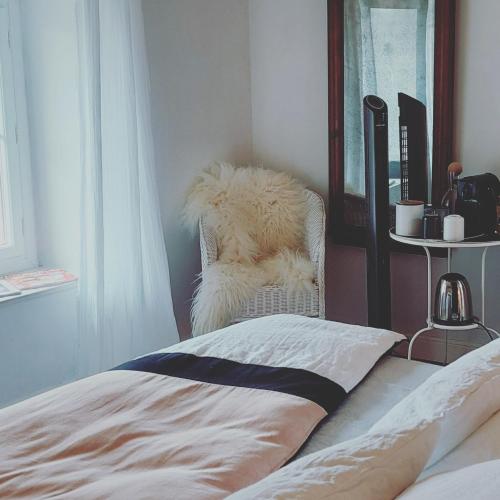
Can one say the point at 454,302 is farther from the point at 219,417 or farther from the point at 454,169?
the point at 219,417

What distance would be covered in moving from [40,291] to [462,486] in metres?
2.36

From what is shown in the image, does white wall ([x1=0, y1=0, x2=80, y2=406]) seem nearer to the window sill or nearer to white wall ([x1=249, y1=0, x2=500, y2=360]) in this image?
the window sill

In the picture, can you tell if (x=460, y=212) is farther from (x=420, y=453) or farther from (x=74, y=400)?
(x=420, y=453)

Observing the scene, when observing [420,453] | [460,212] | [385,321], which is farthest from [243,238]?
[420,453]

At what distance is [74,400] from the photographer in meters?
1.46

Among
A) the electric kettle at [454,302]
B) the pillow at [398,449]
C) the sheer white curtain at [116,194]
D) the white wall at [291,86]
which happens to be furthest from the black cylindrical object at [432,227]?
the pillow at [398,449]

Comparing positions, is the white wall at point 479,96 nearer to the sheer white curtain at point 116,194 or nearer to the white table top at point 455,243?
the white table top at point 455,243

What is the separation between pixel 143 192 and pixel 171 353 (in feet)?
5.00

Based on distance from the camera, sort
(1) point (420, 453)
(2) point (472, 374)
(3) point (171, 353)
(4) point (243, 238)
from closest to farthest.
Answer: (1) point (420, 453)
(2) point (472, 374)
(3) point (171, 353)
(4) point (243, 238)

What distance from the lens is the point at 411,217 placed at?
9.75ft

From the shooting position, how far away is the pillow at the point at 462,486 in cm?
76

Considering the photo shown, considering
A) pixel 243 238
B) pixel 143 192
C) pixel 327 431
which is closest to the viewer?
pixel 327 431

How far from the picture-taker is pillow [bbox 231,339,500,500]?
0.81m

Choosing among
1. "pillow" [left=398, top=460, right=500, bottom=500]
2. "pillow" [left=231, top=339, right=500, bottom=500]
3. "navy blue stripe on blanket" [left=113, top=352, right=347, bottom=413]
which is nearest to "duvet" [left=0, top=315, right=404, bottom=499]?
"navy blue stripe on blanket" [left=113, top=352, right=347, bottom=413]
